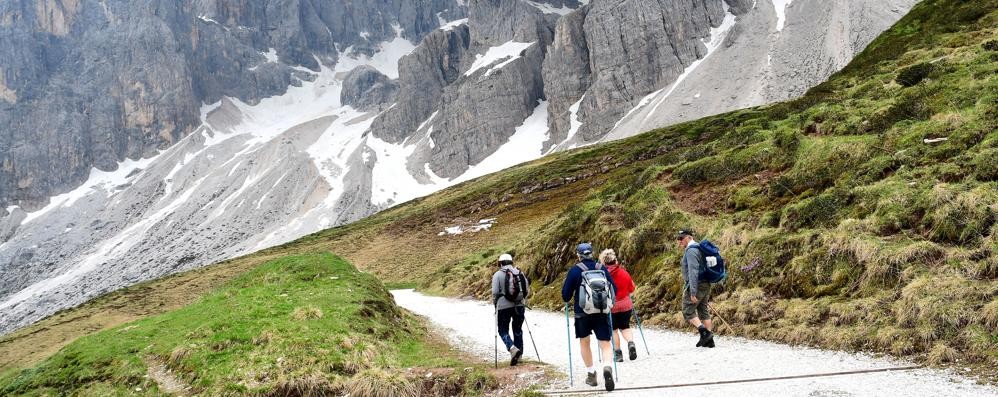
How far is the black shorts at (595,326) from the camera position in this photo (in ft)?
30.1

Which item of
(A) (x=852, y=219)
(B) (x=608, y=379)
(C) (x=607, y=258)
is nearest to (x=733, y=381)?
(B) (x=608, y=379)

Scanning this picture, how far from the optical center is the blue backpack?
10711mm

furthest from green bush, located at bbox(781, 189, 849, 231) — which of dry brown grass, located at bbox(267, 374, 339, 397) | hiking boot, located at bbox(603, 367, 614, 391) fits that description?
dry brown grass, located at bbox(267, 374, 339, 397)

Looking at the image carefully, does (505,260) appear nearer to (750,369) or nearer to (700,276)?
(700,276)

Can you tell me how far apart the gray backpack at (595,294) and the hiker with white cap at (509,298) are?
226 centimetres

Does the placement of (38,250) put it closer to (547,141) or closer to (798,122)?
(547,141)

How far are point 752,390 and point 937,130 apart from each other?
11.6m

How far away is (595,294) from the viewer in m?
9.13

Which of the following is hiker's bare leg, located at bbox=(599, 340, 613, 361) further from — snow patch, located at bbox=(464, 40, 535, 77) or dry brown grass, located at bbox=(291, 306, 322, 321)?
snow patch, located at bbox=(464, 40, 535, 77)

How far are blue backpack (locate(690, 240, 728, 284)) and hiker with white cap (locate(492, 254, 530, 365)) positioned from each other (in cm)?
360

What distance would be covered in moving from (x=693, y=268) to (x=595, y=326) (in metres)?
2.90

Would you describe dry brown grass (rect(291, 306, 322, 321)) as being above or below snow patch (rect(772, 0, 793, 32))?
below

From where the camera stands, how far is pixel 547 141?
159000mm

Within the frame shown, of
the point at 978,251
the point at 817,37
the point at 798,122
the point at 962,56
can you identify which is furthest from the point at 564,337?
the point at 817,37
